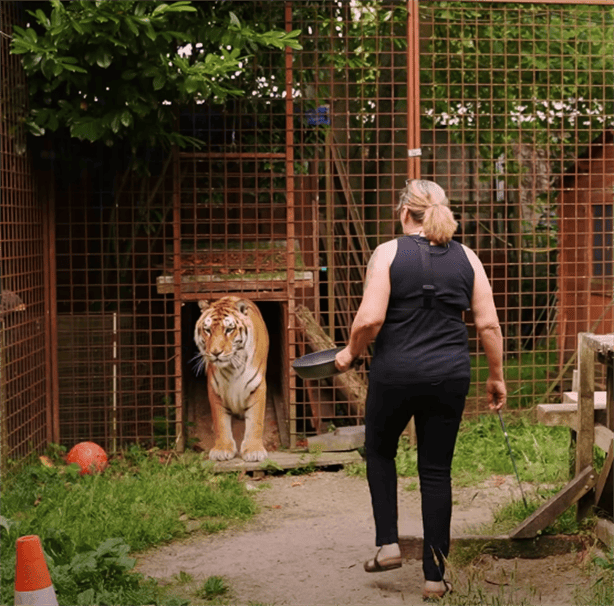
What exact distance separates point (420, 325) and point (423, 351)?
12 cm

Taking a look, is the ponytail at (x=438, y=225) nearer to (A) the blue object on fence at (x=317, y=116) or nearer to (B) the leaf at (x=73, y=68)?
(B) the leaf at (x=73, y=68)

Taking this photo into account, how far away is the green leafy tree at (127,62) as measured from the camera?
6.30 meters

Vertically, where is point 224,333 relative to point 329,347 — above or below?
above

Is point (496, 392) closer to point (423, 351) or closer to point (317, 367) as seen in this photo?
point (423, 351)

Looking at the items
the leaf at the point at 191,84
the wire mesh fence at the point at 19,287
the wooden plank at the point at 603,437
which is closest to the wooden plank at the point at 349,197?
the leaf at the point at 191,84

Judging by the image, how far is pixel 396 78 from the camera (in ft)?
34.1

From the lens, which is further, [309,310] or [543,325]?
[543,325]

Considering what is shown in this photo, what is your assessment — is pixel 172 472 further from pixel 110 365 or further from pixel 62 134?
pixel 62 134

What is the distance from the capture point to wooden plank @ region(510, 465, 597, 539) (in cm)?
510

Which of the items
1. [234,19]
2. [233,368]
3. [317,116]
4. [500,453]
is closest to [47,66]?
[234,19]

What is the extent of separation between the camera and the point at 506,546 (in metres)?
5.12

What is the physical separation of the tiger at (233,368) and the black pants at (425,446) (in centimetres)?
272

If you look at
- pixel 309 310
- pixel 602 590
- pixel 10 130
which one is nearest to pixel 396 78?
pixel 309 310

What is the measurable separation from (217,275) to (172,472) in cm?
160
